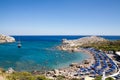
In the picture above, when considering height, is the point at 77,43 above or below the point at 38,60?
above

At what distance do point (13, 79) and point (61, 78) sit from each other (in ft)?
43.4

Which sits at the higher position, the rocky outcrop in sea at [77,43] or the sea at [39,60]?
the rocky outcrop in sea at [77,43]

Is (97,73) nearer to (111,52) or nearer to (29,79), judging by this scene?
(29,79)

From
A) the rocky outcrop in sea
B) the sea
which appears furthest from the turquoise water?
the rocky outcrop in sea

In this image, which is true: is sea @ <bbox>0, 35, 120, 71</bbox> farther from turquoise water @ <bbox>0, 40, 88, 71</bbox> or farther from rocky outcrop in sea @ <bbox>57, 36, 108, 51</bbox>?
rocky outcrop in sea @ <bbox>57, 36, 108, 51</bbox>

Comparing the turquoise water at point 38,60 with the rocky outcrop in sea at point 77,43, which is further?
the rocky outcrop in sea at point 77,43

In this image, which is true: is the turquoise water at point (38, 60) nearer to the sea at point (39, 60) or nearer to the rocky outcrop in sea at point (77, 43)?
the sea at point (39, 60)

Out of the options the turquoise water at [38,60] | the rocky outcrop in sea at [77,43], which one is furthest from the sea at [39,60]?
the rocky outcrop in sea at [77,43]

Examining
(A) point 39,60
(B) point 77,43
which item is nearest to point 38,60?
(A) point 39,60

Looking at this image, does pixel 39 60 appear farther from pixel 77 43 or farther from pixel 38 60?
pixel 77 43

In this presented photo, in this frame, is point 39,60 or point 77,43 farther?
point 77,43

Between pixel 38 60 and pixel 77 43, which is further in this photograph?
pixel 77 43

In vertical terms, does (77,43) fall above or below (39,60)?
above

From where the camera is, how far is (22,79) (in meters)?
30.6
